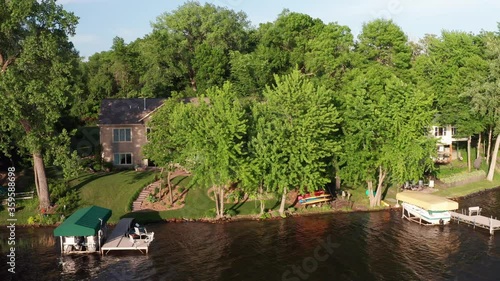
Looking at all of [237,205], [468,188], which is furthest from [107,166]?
[468,188]

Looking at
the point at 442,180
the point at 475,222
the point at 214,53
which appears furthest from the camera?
the point at 214,53

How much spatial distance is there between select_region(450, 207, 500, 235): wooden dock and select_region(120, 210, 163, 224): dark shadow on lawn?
3201 cm

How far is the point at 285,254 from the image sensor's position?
3675cm

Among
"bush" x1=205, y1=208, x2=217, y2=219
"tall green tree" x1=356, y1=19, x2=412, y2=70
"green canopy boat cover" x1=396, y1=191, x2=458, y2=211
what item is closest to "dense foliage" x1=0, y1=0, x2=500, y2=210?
"bush" x1=205, y1=208, x2=217, y2=219

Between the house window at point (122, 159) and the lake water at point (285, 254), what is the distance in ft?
63.8

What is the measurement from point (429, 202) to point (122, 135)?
42.5m

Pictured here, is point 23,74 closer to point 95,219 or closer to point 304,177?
point 95,219

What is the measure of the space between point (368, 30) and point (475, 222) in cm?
4046

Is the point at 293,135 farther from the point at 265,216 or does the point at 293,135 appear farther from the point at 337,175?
the point at 337,175

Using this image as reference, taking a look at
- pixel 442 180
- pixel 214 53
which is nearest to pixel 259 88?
pixel 214 53

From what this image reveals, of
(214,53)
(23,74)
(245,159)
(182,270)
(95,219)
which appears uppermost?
(214,53)

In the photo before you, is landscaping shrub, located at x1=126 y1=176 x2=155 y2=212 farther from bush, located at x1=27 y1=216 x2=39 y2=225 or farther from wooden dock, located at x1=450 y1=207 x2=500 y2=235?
wooden dock, located at x1=450 y1=207 x2=500 y2=235

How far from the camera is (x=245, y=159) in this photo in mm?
44344

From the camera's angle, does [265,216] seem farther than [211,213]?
No
